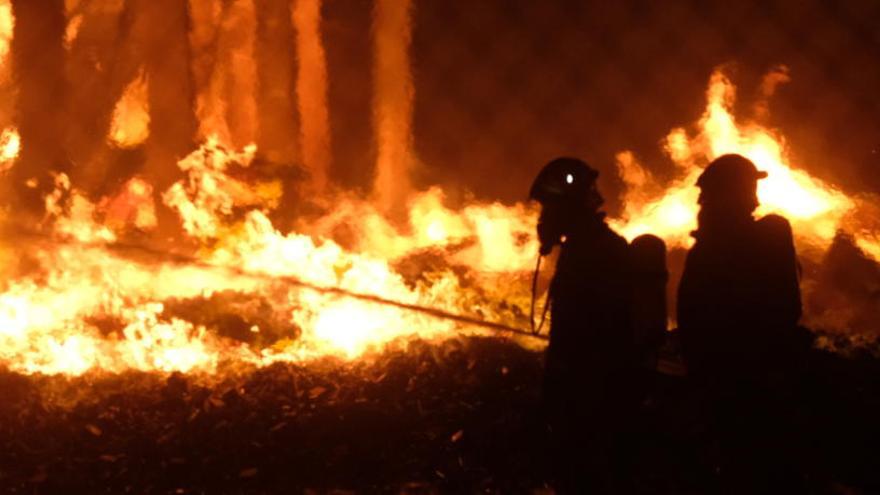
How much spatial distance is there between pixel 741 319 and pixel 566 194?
1.15m

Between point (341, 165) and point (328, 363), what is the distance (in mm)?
2561

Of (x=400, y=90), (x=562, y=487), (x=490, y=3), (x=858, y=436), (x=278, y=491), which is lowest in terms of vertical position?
(x=278, y=491)

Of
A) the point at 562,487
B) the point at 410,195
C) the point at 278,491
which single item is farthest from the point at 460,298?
the point at 562,487

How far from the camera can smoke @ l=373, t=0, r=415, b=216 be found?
22.8ft

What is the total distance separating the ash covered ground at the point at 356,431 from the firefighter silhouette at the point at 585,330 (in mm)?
426

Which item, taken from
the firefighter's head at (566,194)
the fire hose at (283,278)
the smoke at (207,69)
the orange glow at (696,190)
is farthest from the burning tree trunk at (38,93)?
the firefighter's head at (566,194)

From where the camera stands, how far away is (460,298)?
6527mm

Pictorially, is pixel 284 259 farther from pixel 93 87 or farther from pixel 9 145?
pixel 9 145

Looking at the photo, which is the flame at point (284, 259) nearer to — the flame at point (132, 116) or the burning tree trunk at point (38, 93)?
the flame at point (132, 116)

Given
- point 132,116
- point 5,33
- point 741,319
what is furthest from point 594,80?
point 5,33

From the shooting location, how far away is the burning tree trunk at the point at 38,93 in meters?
7.70

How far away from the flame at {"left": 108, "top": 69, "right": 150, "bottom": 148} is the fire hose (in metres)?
1.27

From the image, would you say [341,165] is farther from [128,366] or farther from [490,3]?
[128,366]

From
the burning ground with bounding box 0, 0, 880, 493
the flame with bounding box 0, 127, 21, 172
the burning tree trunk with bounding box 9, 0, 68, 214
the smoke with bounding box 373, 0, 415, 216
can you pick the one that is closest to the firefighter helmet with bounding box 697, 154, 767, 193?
the burning ground with bounding box 0, 0, 880, 493
